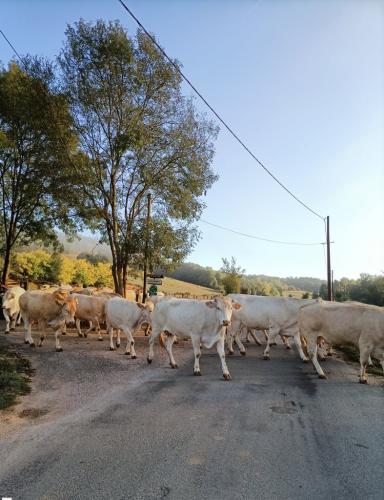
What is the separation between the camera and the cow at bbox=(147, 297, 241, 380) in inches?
421

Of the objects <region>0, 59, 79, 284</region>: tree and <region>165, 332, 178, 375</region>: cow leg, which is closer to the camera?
<region>165, 332, 178, 375</region>: cow leg

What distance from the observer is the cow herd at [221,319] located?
33.4 ft

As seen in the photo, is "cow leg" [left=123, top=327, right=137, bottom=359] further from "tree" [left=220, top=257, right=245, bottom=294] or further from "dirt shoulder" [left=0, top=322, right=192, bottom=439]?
"tree" [left=220, top=257, right=245, bottom=294]

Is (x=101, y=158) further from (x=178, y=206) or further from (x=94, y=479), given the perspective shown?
(x=94, y=479)

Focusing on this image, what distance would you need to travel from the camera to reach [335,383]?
939 cm

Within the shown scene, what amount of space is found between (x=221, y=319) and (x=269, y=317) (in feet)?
12.9

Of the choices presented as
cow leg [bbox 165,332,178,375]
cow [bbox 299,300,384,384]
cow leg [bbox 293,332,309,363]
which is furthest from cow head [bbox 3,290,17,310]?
cow [bbox 299,300,384,384]

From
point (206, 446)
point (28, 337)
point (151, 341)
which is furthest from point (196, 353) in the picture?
point (28, 337)

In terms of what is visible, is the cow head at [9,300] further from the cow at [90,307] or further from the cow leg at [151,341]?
the cow leg at [151,341]

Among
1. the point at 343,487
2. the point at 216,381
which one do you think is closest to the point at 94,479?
the point at 343,487

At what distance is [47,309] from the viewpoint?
14531 millimetres

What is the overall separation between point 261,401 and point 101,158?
634 inches

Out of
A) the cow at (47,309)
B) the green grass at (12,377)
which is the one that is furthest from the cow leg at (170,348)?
the cow at (47,309)

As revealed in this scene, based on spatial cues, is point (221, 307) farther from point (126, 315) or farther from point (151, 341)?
point (126, 315)
